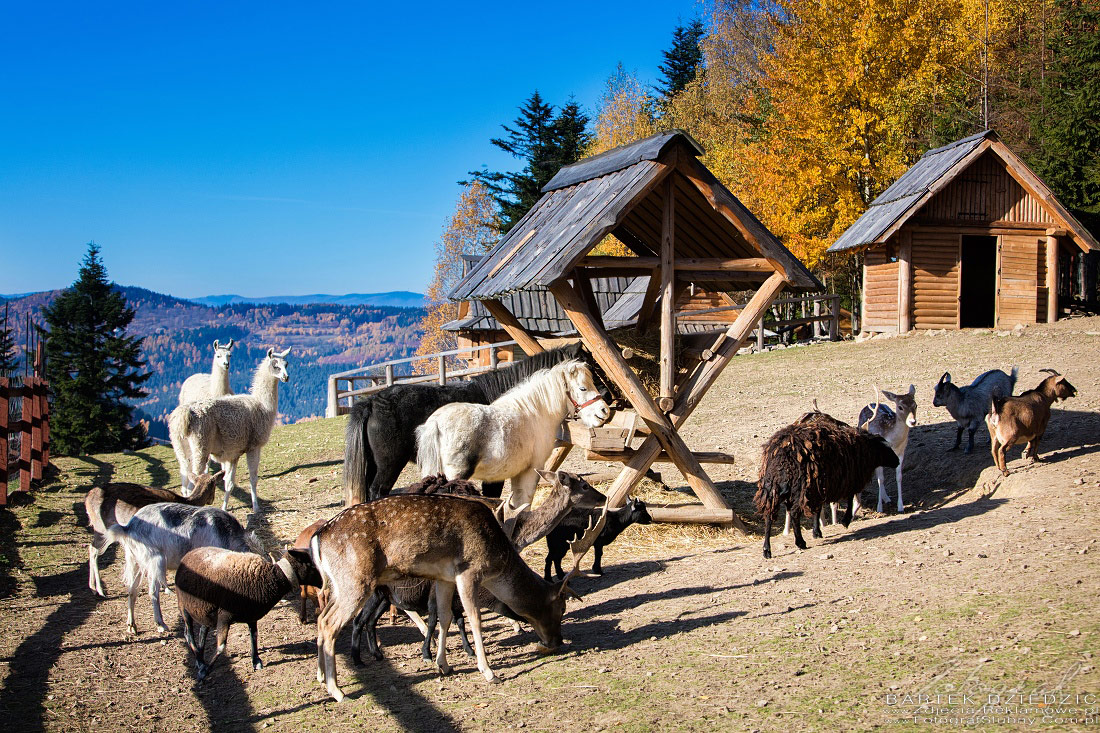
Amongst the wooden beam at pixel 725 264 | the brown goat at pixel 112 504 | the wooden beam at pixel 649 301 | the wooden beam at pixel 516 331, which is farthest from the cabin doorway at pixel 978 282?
the brown goat at pixel 112 504

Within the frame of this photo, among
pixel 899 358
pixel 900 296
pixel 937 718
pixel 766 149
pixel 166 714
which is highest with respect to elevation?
pixel 766 149

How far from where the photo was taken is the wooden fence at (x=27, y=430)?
11930mm

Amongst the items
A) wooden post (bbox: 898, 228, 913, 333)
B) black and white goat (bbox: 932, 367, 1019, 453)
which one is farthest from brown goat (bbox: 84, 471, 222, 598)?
wooden post (bbox: 898, 228, 913, 333)

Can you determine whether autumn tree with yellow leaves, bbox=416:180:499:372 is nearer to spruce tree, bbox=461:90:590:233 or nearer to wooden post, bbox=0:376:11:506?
spruce tree, bbox=461:90:590:233

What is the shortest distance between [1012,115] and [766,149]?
385 inches

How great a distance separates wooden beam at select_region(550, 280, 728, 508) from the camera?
8.20 meters

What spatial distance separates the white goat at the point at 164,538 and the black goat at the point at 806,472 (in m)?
4.41

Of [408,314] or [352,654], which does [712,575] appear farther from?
[408,314]

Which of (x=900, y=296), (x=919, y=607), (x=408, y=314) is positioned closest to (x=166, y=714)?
(x=919, y=607)

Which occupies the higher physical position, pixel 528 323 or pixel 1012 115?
pixel 1012 115

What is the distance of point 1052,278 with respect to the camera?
2322cm

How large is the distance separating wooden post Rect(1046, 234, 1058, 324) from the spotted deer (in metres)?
22.7

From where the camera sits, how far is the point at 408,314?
116500 mm

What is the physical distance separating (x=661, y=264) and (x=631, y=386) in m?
1.34
